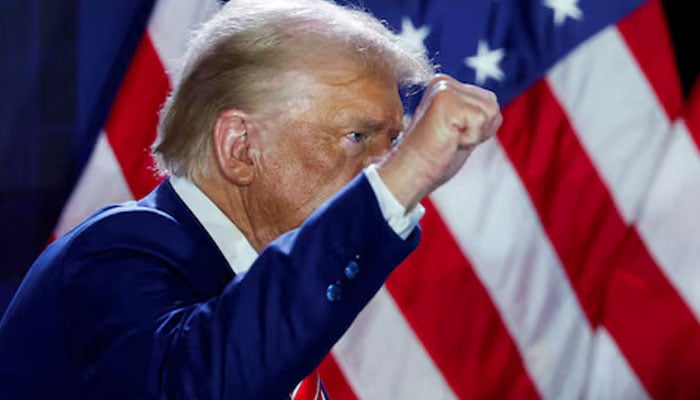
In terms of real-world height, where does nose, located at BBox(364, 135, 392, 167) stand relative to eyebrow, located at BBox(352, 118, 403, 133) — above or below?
below

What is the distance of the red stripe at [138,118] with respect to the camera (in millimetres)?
2275

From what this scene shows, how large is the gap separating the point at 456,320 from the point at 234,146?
1066mm

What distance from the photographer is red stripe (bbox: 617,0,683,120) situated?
2139mm

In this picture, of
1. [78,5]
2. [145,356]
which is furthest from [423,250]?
[145,356]

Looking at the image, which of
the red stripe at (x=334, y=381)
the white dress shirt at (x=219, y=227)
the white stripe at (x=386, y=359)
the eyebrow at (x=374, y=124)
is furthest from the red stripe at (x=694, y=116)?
the white dress shirt at (x=219, y=227)

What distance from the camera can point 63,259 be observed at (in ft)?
3.33

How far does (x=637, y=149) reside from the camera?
2129 millimetres

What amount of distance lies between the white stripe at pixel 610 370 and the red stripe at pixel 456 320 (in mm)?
120

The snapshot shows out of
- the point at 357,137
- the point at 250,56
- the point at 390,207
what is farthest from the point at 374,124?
the point at 390,207

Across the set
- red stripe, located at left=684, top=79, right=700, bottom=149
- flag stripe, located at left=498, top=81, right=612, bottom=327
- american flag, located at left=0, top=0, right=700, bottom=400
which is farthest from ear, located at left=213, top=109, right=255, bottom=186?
red stripe, located at left=684, top=79, right=700, bottom=149

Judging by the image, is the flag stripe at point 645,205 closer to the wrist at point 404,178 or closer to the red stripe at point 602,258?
the red stripe at point 602,258

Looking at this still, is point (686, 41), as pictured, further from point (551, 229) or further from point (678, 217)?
point (551, 229)

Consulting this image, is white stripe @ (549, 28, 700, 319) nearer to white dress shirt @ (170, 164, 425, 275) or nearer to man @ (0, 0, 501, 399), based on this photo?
man @ (0, 0, 501, 399)

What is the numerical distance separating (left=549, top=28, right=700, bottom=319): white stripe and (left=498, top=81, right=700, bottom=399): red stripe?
23mm
